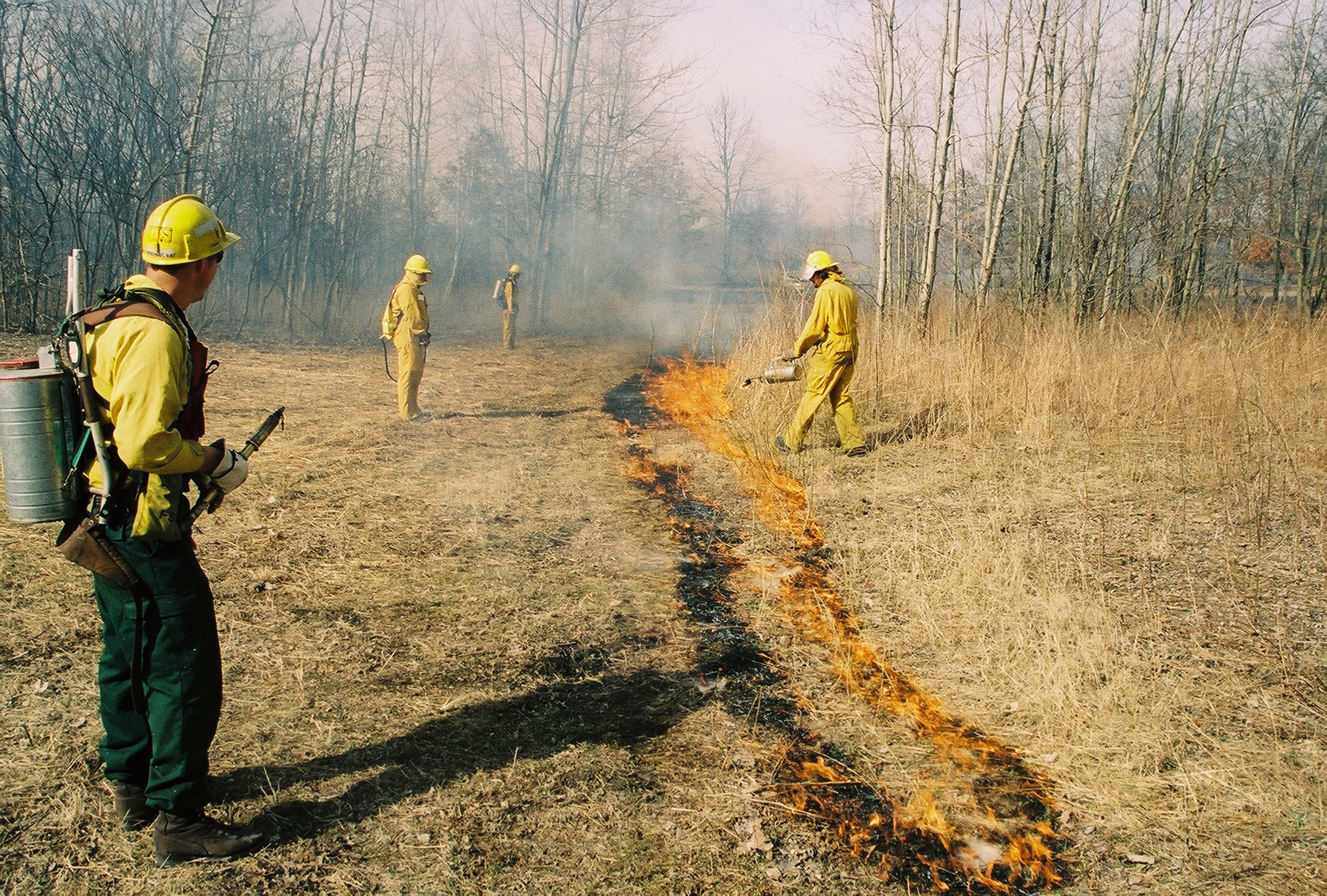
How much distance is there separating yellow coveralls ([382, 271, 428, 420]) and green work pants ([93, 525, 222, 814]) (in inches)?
279

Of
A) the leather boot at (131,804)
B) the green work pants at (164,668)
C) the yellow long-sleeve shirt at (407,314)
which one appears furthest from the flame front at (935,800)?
the yellow long-sleeve shirt at (407,314)

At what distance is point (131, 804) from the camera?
277cm

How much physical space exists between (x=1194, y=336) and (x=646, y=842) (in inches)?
416

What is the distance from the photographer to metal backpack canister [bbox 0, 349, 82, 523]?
97.3 inches

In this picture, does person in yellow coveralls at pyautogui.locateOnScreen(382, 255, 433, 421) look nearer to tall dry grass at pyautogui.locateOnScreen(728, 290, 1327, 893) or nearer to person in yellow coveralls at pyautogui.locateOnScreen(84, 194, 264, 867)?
tall dry grass at pyautogui.locateOnScreen(728, 290, 1327, 893)

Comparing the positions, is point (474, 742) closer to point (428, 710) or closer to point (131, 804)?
point (428, 710)

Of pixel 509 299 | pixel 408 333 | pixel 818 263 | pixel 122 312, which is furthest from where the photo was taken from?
pixel 509 299

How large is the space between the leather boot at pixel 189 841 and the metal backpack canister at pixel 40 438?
1.05m

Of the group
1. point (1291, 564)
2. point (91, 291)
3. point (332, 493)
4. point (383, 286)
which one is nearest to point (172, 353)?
point (332, 493)

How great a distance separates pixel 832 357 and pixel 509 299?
11.2 m

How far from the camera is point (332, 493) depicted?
6754mm

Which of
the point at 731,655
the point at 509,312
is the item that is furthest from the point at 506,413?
the point at 509,312

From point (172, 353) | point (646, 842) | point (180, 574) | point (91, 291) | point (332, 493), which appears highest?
point (91, 291)

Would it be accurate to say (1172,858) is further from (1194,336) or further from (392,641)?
(1194,336)
